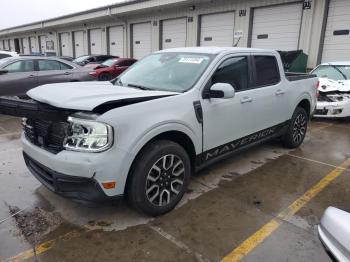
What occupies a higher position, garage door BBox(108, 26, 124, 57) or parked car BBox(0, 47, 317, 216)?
garage door BBox(108, 26, 124, 57)

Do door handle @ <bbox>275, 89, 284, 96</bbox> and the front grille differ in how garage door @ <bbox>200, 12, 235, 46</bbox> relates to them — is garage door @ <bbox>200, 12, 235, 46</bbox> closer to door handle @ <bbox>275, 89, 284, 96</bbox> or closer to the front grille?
door handle @ <bbox>275, 89, 284, 96</bbox>

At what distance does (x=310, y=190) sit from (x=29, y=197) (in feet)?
11.6

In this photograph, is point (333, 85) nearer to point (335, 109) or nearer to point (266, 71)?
point (335, 109)

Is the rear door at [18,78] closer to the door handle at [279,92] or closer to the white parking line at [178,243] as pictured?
the door handle at [279,92]

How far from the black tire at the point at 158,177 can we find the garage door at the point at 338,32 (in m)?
10.7

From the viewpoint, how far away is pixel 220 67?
12.6 ft

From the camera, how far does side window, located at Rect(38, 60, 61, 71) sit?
29.6 ft

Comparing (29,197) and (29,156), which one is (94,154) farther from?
(29,197)

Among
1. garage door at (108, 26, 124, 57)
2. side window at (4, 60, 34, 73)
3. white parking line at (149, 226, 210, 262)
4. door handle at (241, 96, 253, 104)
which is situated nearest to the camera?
white parking line at (149, 226, 210, 262)

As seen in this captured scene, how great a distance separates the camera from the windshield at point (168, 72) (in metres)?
→ 3.70

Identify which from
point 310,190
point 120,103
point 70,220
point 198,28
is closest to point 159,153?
point 120,103

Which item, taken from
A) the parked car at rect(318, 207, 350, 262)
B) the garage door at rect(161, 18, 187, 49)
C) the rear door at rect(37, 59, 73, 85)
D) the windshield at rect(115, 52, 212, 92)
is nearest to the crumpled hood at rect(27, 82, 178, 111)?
the windshield at rect(115, 52, 212, 92)

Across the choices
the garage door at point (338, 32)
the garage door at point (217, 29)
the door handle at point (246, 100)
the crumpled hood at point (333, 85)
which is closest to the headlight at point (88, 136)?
the door handle at point (246, 100)

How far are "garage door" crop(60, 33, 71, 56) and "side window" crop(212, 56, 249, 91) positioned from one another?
28.3m
